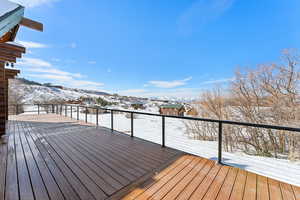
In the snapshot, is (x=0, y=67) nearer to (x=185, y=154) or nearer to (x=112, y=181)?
(x=112, y=181)

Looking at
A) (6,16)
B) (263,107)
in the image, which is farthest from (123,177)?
(263,107)

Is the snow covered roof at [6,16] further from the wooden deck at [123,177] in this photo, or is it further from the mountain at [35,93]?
the mountain at [35,93]

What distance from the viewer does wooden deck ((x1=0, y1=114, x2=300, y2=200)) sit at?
58.4 inches

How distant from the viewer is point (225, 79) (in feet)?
18.0

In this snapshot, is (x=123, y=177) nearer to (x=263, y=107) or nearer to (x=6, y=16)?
(x=6, y=16)

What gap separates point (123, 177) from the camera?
1831 millimetres

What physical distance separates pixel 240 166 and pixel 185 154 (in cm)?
94

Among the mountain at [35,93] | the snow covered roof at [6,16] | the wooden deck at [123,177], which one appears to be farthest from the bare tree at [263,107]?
the mountain at [35,93]

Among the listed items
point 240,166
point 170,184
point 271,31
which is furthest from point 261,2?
point 170,184

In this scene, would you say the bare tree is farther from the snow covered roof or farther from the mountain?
the mountain

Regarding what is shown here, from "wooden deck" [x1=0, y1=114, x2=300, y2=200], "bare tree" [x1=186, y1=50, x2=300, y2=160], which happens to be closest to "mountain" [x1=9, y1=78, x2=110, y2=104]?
"wooden deck" [x1=0, y1=114, x2=300, y2=200]

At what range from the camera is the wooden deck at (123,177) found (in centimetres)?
148

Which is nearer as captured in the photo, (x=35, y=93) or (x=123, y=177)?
(x=123, y=177)

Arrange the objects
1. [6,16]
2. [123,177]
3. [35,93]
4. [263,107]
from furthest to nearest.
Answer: [35,93]
[263,107]
[123,177]
[6,16]
